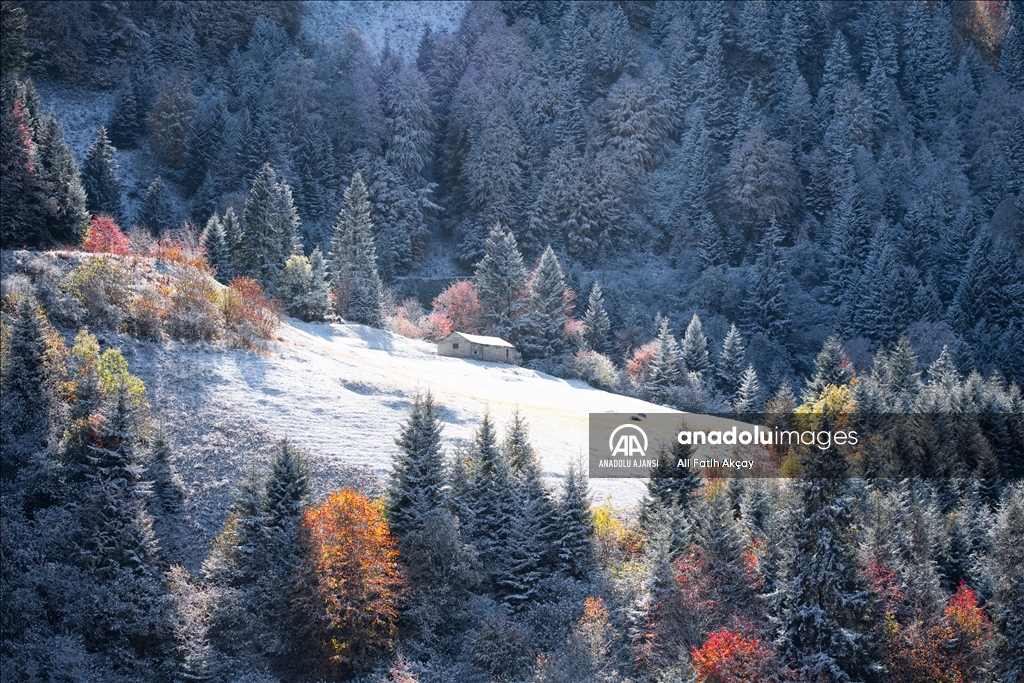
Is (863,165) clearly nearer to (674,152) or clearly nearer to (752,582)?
(674,152)

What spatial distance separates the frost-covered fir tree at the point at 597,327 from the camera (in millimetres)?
73062

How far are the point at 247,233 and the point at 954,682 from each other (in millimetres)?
53690

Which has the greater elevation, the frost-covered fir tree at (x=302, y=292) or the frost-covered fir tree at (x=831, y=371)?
the frost-covered fir tree at (x=302, y=292)

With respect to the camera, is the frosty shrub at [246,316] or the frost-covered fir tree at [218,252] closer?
the frosty shrub at [246,316]

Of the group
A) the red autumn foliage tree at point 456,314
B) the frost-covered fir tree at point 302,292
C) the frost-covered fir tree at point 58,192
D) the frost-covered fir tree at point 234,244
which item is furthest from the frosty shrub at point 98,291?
the red autumn foliage tree at point 456,314

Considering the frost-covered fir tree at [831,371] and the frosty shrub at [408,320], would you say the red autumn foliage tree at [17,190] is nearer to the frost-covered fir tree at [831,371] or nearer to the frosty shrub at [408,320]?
the frosty shrub at [408,320]

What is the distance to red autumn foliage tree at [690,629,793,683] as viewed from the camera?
2733 cm

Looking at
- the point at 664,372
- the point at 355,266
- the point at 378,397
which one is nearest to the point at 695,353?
the point at 664,372

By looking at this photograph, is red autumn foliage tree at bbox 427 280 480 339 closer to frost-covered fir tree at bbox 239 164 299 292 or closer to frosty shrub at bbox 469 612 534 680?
frost-covered fir tree at bbox 239 164 299 292

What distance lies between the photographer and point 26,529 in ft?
100

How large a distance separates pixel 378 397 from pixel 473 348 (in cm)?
1785

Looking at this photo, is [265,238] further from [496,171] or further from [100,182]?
[496,171]

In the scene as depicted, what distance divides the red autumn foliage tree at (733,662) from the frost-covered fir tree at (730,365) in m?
42.8

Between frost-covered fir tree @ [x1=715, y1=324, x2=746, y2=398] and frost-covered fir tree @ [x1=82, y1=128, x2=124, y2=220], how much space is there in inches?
1997
